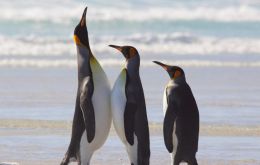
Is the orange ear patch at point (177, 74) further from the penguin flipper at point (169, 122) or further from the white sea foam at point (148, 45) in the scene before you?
the white sea foam at point (148, 45)

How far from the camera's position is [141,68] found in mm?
16922

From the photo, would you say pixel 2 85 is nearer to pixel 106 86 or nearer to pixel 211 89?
pixel 211 89

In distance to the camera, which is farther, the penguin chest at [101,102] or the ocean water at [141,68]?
the ocean water at [141,68]

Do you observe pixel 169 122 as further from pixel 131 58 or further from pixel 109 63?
pixel 109 63

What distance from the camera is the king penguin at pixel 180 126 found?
23.8 ft

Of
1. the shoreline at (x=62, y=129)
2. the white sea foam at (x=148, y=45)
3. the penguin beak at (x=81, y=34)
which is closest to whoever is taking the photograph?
the penguin beak at (x=81, y=34)

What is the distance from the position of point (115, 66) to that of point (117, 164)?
9.89m

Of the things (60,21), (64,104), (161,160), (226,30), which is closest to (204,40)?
(226,30)

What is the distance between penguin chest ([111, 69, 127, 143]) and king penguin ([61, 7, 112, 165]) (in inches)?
4.1

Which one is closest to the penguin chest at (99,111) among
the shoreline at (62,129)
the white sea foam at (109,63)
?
the shoreline at (62,129)

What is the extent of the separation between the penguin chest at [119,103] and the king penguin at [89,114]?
4.1 inches

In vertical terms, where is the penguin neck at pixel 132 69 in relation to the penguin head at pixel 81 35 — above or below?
below

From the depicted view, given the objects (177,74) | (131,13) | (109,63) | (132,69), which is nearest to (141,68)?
(109,63)

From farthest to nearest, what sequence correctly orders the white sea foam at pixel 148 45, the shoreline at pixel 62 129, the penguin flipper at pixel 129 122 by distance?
1. the white sea foam at pixel 148 45
2. the shoreline at pixel 62 129
3. the penguin flipper at pixel 129 122
